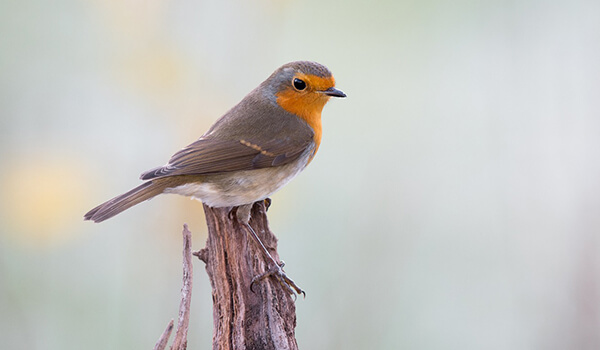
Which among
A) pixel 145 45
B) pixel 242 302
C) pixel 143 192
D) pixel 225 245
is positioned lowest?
pixel 242 302

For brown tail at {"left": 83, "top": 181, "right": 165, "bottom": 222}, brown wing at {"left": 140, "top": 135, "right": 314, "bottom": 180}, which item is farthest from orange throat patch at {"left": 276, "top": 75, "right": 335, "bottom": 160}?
brown tail at {"left": 83, "top": 181, "right": 165, "bottom": 222}

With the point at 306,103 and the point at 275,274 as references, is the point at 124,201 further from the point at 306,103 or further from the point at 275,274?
the point at 306,103

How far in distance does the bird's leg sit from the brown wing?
0.65 feet

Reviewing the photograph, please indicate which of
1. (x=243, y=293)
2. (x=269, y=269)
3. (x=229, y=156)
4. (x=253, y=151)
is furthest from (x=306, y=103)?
(x=243, y=293)

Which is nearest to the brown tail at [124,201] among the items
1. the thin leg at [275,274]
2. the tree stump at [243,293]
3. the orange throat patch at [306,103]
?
the tree stump at [243,293]

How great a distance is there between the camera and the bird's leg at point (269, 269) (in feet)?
9.18

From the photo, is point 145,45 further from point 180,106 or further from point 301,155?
point 301,155

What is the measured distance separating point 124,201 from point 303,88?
0.99m

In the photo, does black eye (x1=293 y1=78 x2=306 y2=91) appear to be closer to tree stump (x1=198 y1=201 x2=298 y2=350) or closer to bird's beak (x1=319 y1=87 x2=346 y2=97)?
bird's beak (x1=319 y1=87 x2=346 y2=97)

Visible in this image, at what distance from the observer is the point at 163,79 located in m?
3.78

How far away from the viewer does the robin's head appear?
9.94 feet

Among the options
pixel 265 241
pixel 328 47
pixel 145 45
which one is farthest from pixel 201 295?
pixel 328 47

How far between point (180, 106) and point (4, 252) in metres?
1.24

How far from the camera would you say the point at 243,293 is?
2729mm
